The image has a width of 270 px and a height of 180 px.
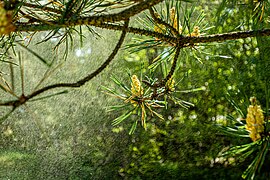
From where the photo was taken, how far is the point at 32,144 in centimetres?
324

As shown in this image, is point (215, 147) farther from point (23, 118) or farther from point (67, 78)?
point (23, 118)

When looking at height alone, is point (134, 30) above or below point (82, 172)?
above

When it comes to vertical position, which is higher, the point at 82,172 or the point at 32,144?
the point at 32,144

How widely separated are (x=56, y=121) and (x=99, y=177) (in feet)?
1.96

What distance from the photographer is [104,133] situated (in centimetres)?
318

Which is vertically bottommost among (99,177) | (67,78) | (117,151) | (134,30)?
(99,177)

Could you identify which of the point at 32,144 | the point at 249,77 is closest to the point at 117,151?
the point at 32,144

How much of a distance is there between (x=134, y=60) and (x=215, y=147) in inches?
37.0

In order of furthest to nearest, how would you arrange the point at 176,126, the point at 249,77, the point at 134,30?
the point at 176,126 → the point at 249,77 → the point at 134,30

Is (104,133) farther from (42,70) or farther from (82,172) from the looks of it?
(42,70)

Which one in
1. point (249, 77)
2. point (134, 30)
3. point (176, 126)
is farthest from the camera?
point (176, 126)

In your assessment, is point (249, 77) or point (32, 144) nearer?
point (249, 77)

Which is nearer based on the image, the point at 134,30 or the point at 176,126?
the point at 134,30

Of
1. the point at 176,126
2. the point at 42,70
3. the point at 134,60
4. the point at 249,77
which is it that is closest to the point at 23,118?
the point at 42,70
